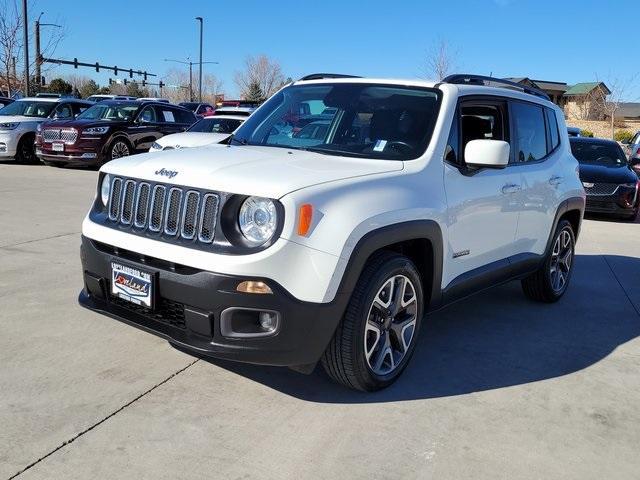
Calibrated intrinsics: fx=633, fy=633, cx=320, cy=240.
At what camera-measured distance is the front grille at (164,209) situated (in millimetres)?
3127

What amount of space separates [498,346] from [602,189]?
805 centimetres

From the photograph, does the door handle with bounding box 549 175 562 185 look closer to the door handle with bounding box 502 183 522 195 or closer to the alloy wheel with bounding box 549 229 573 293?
the alloy wheel with bounding box 549 229 573 293

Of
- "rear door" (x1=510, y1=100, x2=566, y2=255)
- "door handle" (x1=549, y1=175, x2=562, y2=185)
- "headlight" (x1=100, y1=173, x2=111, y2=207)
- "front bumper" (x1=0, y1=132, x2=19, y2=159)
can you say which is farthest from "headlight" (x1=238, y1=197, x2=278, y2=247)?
"front bumper" (x1=0, y1=132, x2=19, y2=159)

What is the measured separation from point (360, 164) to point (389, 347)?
41.8 inches

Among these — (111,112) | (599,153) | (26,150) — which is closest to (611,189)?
(599,153)

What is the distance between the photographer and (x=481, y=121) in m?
4.54

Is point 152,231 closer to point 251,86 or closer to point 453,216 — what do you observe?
point 453,216

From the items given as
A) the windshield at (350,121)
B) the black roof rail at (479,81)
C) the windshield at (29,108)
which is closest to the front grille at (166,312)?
the windshield at (350,121)

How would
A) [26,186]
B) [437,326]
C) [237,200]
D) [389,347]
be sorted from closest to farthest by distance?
[237,200]
[389,347]
[437,326]
[26,186]

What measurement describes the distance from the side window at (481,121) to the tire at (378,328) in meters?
1.09

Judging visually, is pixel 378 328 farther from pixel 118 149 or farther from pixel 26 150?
pixel 26 150

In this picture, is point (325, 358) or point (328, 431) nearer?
point (328, 431)

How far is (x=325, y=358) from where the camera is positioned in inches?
133

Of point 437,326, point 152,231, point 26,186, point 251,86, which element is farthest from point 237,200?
point 251,86
